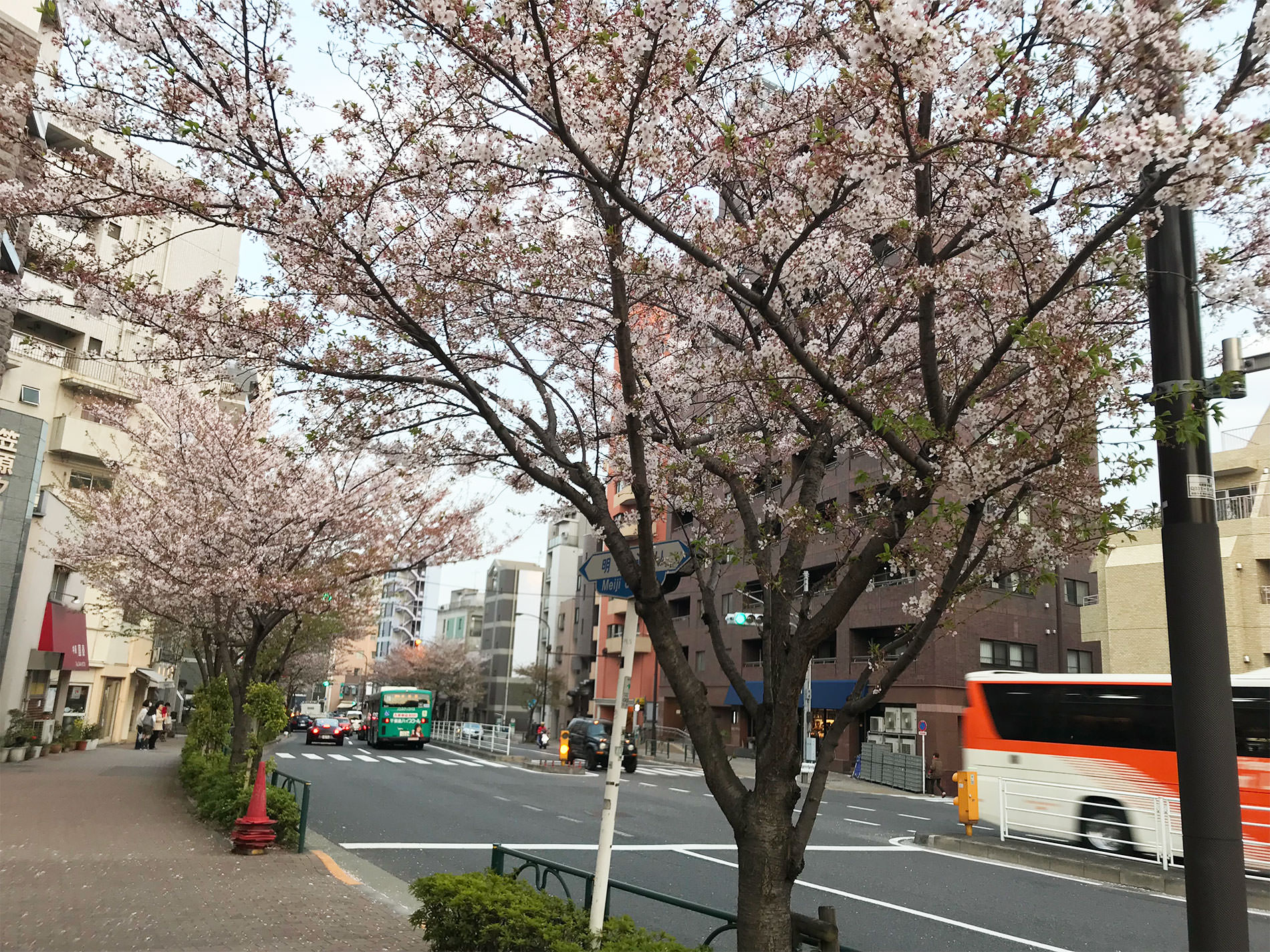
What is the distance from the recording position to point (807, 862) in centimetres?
1319

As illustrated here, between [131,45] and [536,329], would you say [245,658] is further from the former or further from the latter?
→ [131,45]

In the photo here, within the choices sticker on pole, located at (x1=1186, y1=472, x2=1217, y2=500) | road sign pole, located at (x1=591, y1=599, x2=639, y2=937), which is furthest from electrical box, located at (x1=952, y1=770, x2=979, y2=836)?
sticker on pole, located at (x1=1186, y1=472, x2=1217, y2=500)

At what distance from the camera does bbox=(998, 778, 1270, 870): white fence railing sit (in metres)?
13.2

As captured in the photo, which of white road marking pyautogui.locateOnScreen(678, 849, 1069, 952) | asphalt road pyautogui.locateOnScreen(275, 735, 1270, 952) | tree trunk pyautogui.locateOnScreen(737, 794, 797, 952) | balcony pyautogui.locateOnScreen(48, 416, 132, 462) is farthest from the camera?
balcony pyautogui.locateOnScreen(48, 416, 132, 462)

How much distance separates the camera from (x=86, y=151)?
→ 19.7 feet

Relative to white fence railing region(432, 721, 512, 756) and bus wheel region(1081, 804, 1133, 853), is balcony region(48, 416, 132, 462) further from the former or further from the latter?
bus wheel region(1081, 804, 1133, 853)

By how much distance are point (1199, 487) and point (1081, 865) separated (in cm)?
1202

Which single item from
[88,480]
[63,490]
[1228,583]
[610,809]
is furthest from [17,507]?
[1228,583]

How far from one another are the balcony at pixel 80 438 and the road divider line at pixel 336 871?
26036mm

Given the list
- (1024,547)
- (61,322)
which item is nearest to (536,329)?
(1024,547)

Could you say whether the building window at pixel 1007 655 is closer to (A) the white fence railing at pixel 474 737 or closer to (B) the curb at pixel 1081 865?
(B) the curb at pixel 1081 865

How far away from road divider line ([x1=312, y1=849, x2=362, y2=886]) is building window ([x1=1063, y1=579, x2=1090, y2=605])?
34.3m

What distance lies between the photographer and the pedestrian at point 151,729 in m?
35.3

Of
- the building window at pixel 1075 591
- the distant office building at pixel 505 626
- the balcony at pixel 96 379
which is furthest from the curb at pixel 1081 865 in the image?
the distant office building at pixel 505 626
